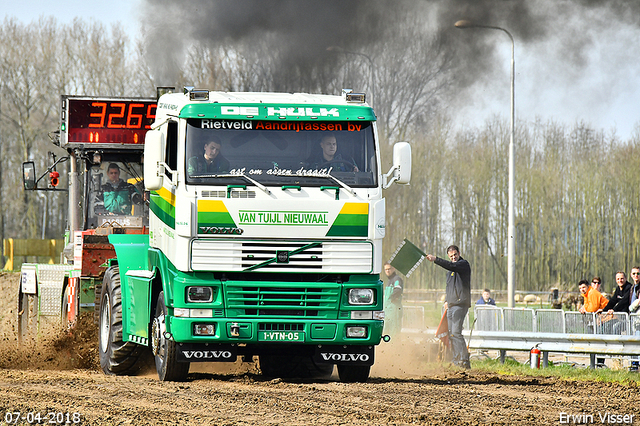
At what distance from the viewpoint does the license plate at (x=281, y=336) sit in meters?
9.05

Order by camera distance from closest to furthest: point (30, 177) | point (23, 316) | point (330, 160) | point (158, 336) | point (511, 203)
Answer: point (330, 160)
point (158, 336)
point (30, 177)
point (23, 316)
point (511, 203)

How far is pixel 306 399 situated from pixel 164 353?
202cm

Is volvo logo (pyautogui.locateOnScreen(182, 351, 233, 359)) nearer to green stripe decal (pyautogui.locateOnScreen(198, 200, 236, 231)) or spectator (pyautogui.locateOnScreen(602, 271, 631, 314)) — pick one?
green stripe decal (pyautogui.locateOnScreen(198, 200, 236, 231))

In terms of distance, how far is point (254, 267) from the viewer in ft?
29.5

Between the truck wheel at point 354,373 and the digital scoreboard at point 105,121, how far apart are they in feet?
18.0

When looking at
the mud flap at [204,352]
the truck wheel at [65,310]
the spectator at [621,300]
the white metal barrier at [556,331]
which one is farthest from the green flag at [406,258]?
the truck wheel at [65,310]

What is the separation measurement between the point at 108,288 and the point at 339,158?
3944 millimetres

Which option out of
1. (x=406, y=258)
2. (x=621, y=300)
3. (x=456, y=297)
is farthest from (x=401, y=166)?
(x=621, y=300)

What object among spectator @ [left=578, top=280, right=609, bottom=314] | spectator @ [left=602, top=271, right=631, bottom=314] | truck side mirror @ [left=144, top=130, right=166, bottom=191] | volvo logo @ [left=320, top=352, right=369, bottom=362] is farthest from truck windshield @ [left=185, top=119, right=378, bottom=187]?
spectator @ [left=578, top=280, right=609, bottom=314]

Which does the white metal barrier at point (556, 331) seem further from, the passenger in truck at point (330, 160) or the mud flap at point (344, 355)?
the passenger in truck at point (330, 160)

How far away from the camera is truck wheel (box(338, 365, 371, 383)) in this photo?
10039 millimetres

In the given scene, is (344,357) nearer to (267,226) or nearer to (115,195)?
(267,226)

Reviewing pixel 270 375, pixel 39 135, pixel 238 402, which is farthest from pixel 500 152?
pixel 238 402

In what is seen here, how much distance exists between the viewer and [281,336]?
9078mm
